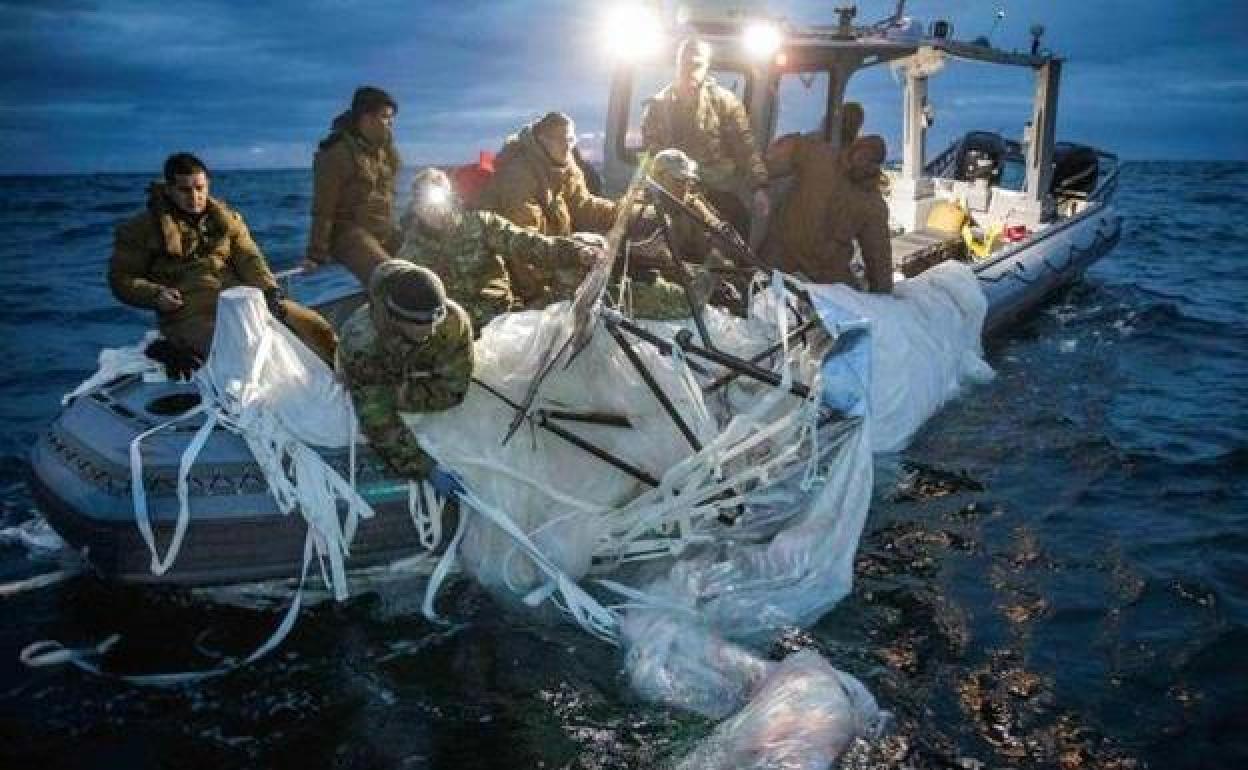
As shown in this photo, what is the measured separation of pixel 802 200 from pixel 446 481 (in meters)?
4.21

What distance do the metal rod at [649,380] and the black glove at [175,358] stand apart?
99.2 inches

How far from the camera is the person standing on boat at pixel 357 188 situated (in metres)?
6.46

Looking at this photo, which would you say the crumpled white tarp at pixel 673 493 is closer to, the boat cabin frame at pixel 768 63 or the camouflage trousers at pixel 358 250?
the camouflage trousers at pixel 358 250

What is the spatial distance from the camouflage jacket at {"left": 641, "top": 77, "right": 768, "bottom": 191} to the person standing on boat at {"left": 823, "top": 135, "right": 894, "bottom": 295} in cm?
72

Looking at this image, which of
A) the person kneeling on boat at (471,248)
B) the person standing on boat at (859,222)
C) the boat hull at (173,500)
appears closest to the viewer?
the boat hull at (173,500)

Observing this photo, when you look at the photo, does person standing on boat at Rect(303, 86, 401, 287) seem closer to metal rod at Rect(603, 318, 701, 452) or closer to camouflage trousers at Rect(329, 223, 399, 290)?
camouflage trousers at Rect(329, 223, 399, 290)

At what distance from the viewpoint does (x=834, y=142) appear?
874 cm

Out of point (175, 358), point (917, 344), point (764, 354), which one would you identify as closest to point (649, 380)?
point (764, 354)

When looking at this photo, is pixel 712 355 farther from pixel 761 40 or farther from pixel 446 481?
pixel 761 40

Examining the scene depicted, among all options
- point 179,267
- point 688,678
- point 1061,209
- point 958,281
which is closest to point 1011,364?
point 958,281

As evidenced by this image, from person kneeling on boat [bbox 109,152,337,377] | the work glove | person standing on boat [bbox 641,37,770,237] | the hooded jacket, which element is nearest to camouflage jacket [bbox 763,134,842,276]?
person standing on boat [bbox 641,37,770,237]

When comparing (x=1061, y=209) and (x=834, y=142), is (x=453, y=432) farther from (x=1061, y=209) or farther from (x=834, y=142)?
(x=1061, y=209)

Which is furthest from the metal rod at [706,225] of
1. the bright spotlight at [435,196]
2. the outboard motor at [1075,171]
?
the outboard motor at [1075,171]

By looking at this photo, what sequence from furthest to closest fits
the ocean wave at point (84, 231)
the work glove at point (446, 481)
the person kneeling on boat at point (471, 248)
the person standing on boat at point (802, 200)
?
1. the ocean wave at point (84, 231)
2. the person standing on boat at point (802, 200)
3. the person kneeling on boat at point (471, 248)
4. the work glove at point (446, 481)
